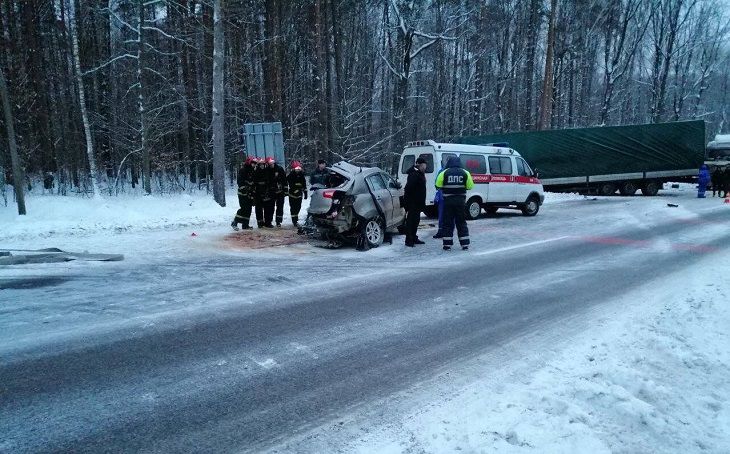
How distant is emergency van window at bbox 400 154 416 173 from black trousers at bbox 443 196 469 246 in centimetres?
441

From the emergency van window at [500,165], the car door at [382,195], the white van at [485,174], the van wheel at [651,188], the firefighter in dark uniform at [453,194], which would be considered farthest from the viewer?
the van wheel at [651,188]

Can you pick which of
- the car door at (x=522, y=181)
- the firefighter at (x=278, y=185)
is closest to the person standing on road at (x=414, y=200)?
the firefighter at (x=278, y=185)

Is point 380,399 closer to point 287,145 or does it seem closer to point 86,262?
point 86,262

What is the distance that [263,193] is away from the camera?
1218cm

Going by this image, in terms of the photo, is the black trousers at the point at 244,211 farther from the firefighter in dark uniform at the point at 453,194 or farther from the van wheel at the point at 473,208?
the van wheel at the point at 473,208

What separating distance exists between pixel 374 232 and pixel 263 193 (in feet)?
12.5

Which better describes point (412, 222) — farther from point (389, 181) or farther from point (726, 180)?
point (726, 180)

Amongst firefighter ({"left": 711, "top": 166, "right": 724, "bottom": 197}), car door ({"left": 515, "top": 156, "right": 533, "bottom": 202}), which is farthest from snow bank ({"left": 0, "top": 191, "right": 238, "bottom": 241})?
firefighter ({"left": 711, "top": 166, "right": 724, "bottom": 197})

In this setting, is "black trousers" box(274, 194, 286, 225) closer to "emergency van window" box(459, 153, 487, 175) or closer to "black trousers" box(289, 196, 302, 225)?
"black trousers" box(289, 196, 302, 225)

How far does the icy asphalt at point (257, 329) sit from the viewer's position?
10.7 feet

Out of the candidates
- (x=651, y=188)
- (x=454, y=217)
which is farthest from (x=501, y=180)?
(x=651, y=188)

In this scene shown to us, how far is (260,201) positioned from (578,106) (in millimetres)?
41295

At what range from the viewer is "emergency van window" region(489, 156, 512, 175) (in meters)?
14.7

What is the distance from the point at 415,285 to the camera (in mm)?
6965
